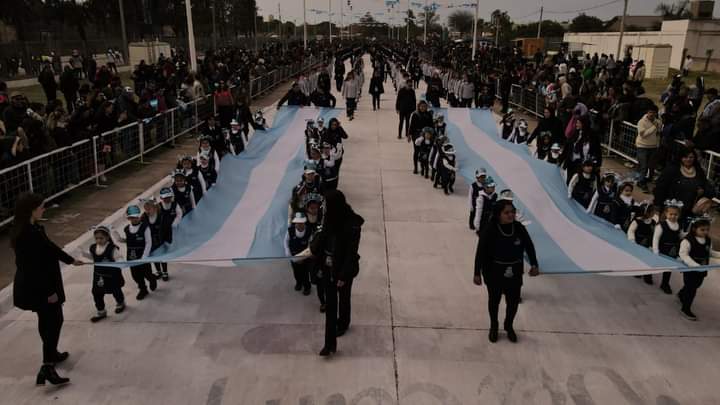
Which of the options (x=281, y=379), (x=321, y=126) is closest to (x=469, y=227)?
(x=321, y=126)

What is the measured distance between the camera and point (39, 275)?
4.91 metres

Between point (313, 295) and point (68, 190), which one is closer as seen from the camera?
point (313, 295)

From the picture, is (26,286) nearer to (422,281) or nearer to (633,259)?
(422,281)

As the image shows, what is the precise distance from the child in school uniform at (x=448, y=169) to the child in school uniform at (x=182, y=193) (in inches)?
195

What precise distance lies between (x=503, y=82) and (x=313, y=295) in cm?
1524

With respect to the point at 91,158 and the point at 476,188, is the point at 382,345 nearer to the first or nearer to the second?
the point at 476,188

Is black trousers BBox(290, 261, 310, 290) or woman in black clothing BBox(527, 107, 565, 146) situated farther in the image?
woman in black clothing BBox(527, 107, 565, 146)

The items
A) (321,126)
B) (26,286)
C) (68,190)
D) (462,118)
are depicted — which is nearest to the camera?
(26,286)

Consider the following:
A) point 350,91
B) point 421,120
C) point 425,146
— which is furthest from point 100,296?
point 350,91

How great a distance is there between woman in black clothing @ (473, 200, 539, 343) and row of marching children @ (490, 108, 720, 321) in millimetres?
1936

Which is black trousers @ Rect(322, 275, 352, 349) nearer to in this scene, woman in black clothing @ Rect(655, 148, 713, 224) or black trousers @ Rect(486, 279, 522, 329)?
black trousers @ Rect(486, 279, 522, 329)

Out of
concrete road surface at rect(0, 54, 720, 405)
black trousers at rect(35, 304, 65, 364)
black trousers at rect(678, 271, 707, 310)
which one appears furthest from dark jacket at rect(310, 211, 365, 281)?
black trousers at rect(678, 271, 707, 310)

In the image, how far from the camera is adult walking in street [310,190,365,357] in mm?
5270

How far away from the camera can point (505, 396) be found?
Result: 201 inches
